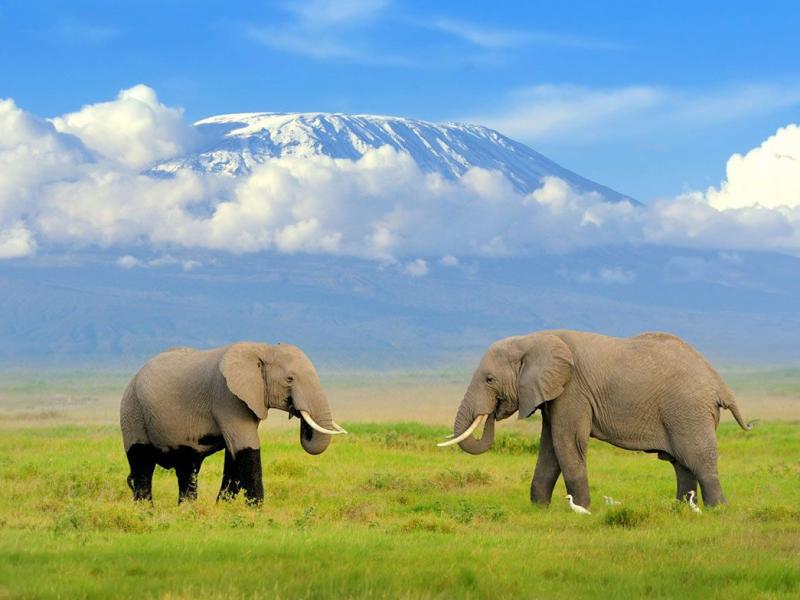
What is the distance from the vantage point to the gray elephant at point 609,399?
21031 mm

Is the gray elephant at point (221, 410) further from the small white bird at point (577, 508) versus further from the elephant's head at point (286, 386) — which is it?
the small white bird at point (577, 508)

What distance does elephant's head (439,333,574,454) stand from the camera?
21.1 metres

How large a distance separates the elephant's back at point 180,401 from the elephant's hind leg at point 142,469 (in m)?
0.25

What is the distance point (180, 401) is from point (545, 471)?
610 cm

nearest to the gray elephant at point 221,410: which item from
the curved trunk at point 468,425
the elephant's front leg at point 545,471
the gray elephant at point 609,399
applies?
the curved trunk at point 468,425

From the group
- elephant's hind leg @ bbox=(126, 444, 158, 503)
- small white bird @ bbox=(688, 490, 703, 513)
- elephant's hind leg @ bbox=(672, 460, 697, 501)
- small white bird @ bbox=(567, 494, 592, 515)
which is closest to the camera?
small white bird @ bbox=(688, 490, 703, 513)

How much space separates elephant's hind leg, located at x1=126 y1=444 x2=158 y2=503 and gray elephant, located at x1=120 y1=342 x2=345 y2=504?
2 centimetres

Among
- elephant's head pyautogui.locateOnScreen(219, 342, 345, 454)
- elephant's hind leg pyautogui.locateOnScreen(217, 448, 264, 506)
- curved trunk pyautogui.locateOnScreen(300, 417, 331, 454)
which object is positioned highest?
elephant's head pyautogui.locateOnScreen(219, 342, 345, 454)

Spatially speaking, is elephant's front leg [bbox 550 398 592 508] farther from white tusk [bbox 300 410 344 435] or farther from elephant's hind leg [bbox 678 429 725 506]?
white tusk [bbox 300 410 344 435]

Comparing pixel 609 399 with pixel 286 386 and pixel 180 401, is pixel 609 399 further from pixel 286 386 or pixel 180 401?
pixel 180 401

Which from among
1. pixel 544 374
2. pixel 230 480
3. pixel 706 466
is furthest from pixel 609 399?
pixel 230 480

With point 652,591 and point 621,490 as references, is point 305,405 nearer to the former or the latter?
point 621,490

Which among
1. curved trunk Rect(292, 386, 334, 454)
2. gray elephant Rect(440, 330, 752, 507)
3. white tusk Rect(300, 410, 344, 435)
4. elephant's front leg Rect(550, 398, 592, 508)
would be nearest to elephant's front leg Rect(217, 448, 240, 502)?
curved trunk Rect(292, 386, 334, 454)

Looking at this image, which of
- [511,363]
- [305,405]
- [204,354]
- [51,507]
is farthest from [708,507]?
[51,507]
